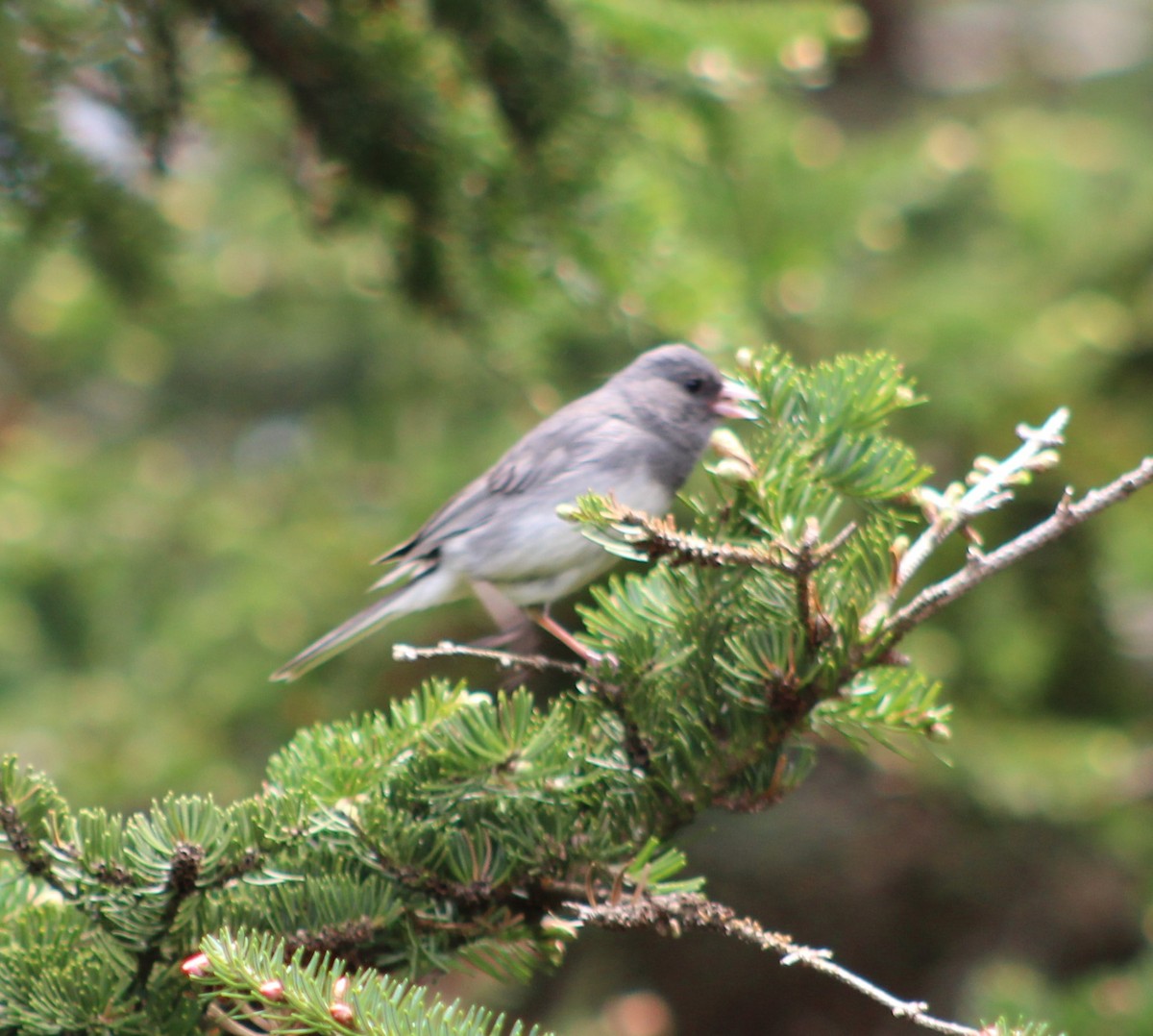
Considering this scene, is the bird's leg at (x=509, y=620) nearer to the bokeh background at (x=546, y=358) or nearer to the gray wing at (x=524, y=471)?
the gray wing at (x=524, y=471)

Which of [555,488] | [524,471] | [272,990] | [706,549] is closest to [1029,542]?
[706,549]

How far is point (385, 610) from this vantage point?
1804 mm

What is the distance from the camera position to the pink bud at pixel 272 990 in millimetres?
784

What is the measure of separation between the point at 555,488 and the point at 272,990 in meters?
1.11

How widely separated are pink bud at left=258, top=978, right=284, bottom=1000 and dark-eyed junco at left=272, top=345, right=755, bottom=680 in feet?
3.05

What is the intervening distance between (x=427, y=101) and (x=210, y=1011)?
1155 millimetres

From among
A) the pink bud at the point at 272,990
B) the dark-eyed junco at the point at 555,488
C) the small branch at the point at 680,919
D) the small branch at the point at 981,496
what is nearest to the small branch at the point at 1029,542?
the small branch at the point at 981,496

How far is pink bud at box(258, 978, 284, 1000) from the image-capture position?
784 mm

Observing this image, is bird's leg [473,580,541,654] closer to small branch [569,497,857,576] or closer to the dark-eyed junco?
the dark-eyed junco

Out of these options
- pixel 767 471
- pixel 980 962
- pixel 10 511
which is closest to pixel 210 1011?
pixel 767 471

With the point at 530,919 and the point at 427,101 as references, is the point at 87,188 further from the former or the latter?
the point at 530,919

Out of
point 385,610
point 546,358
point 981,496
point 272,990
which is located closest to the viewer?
point 272,990

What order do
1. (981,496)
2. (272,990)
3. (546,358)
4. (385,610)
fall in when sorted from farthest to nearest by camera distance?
(546,358)
(385,610)
(981,496)
(272,990)

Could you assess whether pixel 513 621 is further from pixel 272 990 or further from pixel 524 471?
pixel 272 990
